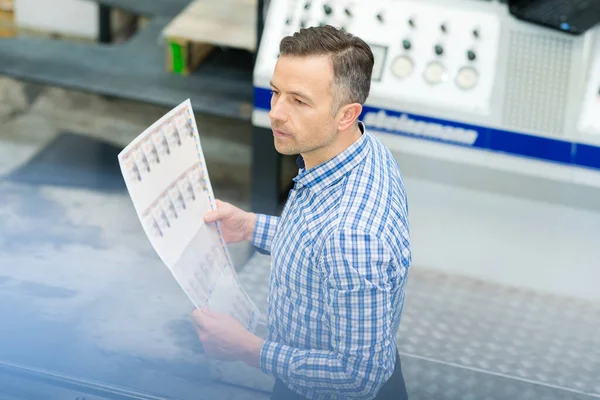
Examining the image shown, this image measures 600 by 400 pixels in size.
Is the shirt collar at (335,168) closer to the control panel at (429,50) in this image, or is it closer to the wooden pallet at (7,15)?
the control panel at (429,50)

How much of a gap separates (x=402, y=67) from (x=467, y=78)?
0.20 m

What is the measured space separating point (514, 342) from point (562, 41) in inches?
36.5

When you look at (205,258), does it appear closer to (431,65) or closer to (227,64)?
(431,65)

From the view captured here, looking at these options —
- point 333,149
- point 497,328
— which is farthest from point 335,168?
point 497,328

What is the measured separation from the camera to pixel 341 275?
5.23 ft

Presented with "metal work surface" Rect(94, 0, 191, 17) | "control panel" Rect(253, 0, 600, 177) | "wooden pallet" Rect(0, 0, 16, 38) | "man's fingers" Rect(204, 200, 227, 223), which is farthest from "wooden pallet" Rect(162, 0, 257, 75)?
"man's fingers" Rect(204, 200, 227, 223)

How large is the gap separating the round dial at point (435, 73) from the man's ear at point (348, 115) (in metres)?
1.36

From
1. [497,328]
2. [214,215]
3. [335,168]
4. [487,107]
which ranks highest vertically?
[335,168]

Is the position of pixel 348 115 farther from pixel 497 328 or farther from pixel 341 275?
pixel 497 328

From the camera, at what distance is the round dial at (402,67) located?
303 centimetres

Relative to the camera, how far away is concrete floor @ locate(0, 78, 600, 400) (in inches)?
59.9

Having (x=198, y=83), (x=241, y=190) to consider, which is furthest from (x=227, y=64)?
(x=241, y=190)

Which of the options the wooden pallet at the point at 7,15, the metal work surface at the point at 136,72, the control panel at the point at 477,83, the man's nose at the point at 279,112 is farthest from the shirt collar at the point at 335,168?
the wooden pallet at the point at 7,15

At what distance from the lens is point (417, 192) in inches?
132
